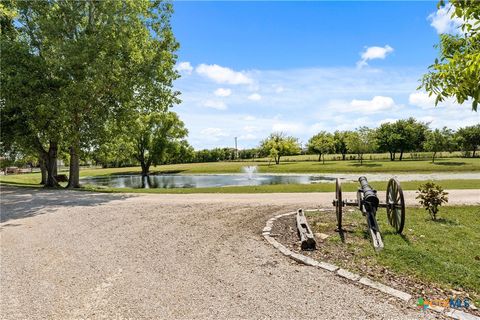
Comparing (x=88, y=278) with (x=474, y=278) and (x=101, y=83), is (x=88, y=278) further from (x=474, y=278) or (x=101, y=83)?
(x=101, y=83)

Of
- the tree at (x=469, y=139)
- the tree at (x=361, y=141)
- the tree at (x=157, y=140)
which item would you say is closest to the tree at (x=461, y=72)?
the tree at (x=157, y=140)

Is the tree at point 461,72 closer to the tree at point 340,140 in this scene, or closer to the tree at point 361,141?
the tree at point 361,141

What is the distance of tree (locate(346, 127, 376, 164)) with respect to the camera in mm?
65062

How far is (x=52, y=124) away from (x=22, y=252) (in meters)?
18.0

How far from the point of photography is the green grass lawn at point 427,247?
18.9 ft

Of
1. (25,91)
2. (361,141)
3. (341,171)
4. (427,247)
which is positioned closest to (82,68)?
(25,91)

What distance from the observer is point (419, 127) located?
8250 centimetres

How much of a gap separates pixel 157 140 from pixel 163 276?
54810 millimetres

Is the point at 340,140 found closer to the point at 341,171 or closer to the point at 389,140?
the point at 389,140

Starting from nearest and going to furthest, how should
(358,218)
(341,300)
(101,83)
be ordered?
(341,300)
(358,218)
(101,83)

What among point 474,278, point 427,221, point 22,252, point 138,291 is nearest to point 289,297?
point 138,291

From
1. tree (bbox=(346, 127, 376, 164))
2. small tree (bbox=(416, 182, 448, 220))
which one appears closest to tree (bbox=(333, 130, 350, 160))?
tree (bbox=(346, 127, 376, 164))

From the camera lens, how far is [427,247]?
24.3ft

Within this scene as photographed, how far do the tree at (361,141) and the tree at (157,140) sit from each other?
111ft
